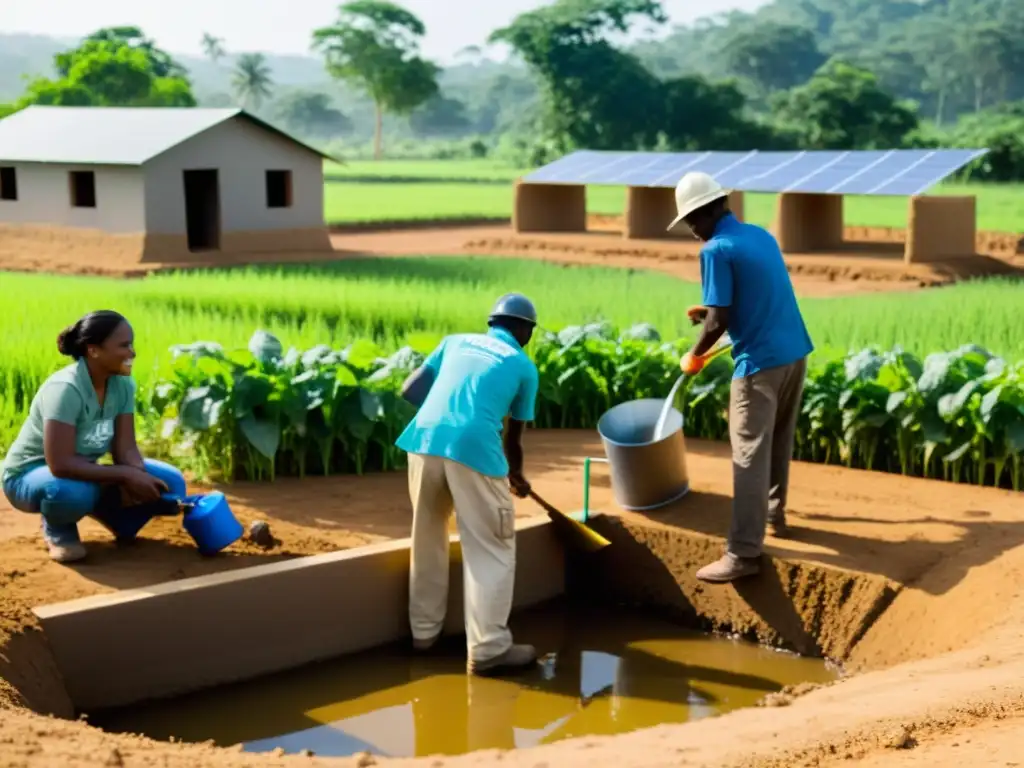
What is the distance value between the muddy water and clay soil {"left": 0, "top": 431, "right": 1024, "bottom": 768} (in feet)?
1.25

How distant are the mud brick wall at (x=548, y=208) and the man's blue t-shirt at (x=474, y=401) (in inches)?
852

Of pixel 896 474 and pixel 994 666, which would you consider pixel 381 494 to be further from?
pixel 994 666

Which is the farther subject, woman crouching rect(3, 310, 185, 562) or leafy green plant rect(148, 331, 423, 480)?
leafy green plant rect(148, 331, 423, 480)

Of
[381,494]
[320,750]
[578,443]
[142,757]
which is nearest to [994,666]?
[320,750]

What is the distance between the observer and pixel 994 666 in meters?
4.72

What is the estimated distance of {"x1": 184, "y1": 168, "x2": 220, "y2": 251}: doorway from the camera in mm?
23922

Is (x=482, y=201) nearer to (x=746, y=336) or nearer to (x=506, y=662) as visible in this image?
(x=746, y=336)

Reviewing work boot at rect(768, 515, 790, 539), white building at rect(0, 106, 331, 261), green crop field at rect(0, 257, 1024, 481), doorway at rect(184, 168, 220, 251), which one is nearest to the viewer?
work boot at rect(768, 515, 790, 539)

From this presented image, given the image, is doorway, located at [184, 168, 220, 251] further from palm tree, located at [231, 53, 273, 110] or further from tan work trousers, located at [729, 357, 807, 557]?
palm tree, located at [231, 53, 273, 110]

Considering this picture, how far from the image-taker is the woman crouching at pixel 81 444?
17.9ft

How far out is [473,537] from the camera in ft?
18.0

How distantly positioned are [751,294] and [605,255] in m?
17.5

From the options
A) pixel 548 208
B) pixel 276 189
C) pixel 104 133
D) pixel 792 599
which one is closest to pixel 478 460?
pixel 792 599

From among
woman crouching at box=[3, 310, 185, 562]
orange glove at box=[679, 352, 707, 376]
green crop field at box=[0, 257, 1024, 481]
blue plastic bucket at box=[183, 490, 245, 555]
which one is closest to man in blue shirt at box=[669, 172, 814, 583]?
orange glove at box=[679, 352, 707, 376]
